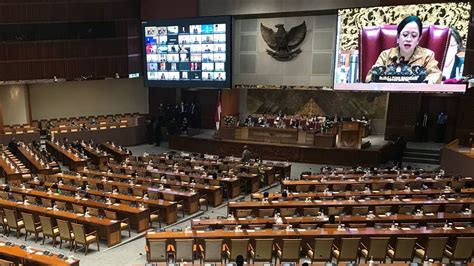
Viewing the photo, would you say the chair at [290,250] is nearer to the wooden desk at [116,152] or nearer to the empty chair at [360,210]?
the empty chair at [360,210]

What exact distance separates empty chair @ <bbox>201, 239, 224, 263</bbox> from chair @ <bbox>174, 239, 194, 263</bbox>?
11.5 inches

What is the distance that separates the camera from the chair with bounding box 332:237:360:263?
868cm

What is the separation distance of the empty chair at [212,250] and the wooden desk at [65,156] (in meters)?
10.7

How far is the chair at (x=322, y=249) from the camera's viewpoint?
8.68 meters

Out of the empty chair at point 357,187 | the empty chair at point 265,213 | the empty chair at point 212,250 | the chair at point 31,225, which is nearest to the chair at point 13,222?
the chair at point 31,225

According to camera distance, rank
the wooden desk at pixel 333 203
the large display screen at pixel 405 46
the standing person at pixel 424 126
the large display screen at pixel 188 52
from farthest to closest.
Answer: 1. the standing person at pixel 424 126
2. the large display screen at pixel 188 52
3. the large display screen at pixel 405 46
4. the wooden desk at pixel 333 203

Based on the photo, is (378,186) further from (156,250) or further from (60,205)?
(60,205)

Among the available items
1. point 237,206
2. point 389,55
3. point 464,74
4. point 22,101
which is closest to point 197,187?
point 237,206

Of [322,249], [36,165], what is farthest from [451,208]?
[36,165]

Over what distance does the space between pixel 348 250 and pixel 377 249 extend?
600 mm

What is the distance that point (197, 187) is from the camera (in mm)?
13266

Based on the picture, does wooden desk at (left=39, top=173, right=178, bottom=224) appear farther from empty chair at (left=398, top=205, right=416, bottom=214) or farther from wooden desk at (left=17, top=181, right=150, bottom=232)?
empty chair at (left=398, top=205, right=416, bottom=214)

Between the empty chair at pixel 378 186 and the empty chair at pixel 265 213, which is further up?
the empty chair at pixel 378 186

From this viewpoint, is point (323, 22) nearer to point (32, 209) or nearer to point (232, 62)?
point (232, 62)
